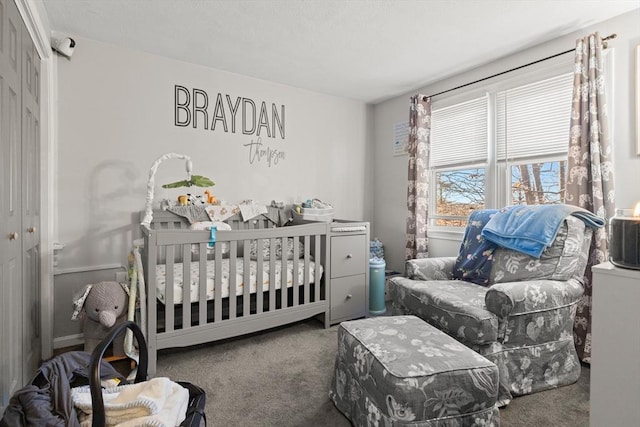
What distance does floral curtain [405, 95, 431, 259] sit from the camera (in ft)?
10.2

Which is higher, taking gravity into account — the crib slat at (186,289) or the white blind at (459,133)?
the white blind at (459,133)

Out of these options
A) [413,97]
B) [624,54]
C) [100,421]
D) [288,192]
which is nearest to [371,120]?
[413,97]

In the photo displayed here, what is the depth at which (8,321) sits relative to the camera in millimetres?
1360

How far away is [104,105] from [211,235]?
4.46 ft

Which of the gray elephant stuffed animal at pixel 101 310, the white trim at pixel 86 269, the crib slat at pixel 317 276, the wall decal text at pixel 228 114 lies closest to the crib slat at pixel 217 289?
the gray elephant stuffed animal at pixel 101 310

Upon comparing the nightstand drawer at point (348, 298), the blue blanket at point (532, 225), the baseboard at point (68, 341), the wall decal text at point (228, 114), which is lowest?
the baseboard at point (68, 341)

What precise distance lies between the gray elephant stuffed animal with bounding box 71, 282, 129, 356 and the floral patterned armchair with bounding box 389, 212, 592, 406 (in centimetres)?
178

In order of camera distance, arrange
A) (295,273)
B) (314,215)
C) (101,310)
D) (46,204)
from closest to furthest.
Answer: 1. (101,310)
2. (46,204)
3. (295,273)
4. (314,215)

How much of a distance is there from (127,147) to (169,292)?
1.27 metres

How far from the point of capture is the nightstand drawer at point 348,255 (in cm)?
266

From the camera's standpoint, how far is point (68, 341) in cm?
231

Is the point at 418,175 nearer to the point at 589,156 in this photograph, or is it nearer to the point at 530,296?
the point at 589,156

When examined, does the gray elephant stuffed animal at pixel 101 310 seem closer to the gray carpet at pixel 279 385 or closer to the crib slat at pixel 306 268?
the gray carpet at pixel 279 385

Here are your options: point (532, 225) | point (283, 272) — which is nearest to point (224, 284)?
point (283, 272)
